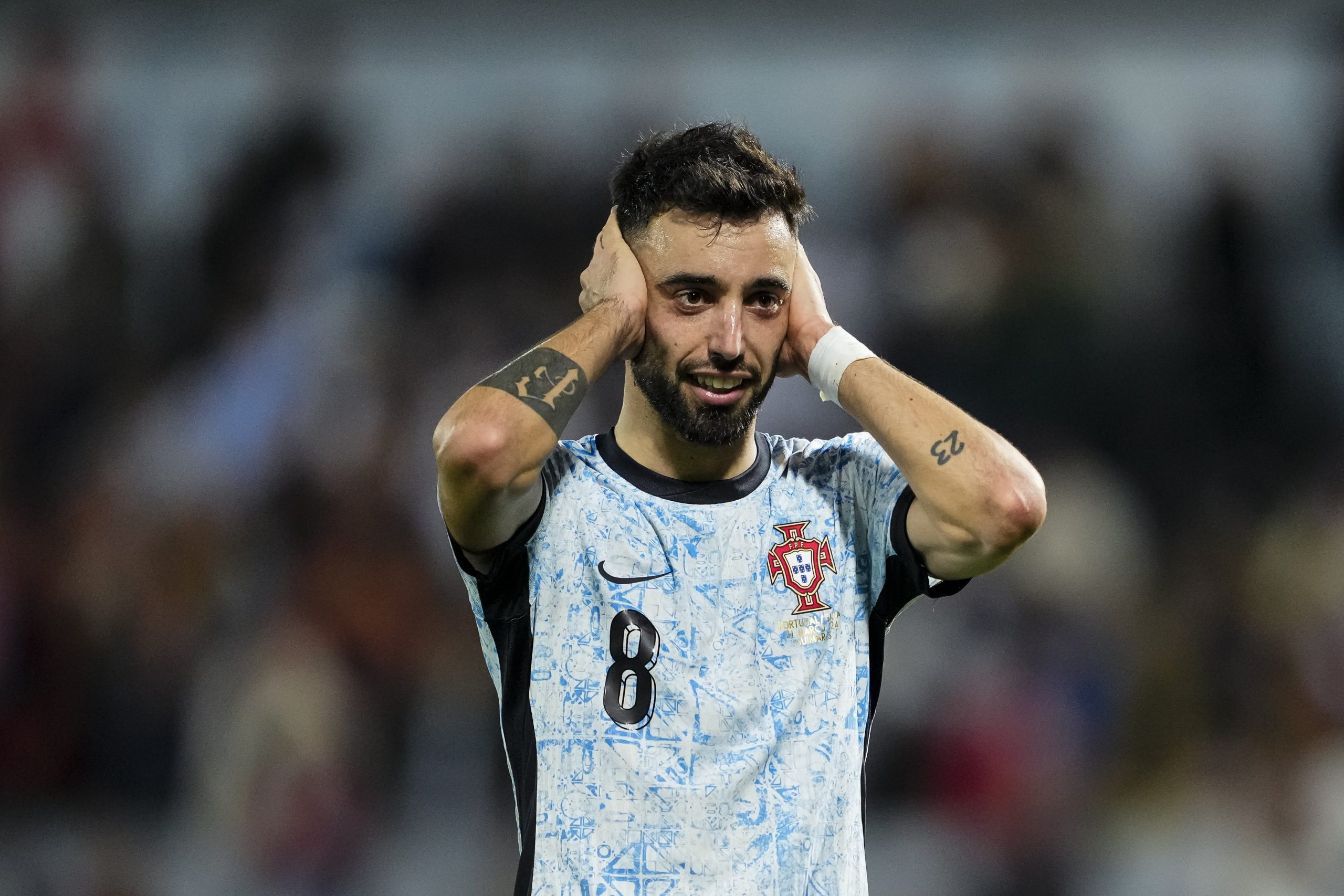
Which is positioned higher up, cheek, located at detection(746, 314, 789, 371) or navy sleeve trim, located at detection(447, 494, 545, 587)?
cheek, located at detection(746, 314, 789, 371)

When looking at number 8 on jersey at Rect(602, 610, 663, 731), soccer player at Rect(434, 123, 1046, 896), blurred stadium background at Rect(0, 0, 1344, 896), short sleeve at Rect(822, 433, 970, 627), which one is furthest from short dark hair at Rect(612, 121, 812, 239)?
blurred stadium background at Rect(0, 0, 1344, 896)

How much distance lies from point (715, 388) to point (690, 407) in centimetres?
7

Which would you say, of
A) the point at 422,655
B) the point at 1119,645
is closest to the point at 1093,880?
the point at 1119,645

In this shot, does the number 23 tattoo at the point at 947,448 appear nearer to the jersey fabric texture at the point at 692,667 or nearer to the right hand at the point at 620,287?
the jersey fabric texture at the point at 692,667

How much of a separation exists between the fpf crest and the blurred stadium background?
338 centimetres

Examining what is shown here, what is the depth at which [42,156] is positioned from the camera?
26.1 feet

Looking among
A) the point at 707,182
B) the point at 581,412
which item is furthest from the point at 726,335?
the point at 581,412

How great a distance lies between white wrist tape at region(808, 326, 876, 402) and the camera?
331 cm

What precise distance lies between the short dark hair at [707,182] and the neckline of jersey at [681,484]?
56 centimetres

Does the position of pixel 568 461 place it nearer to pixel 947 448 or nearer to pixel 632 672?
pixel 632 672

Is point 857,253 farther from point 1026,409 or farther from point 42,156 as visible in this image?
point 42,156

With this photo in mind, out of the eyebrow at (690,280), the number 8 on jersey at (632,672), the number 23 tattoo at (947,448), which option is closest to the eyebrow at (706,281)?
the eyebrow at (690,280)

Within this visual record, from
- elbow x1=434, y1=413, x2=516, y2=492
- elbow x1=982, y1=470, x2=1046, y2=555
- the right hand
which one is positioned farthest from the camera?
the right hand

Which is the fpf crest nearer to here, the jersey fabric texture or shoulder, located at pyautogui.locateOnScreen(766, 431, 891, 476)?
the jersey fabric texture
